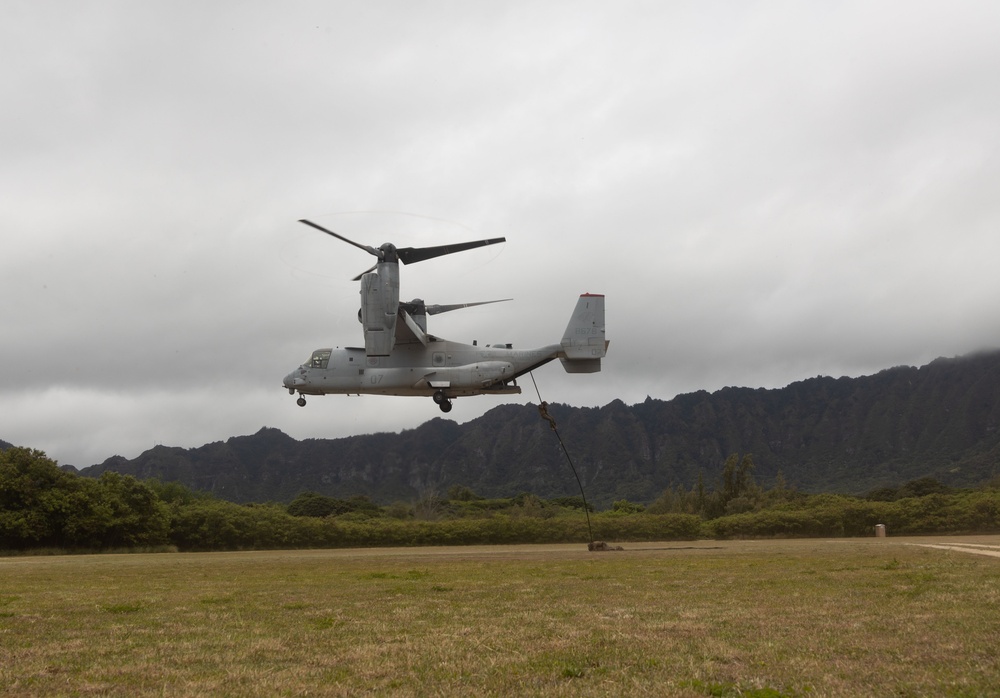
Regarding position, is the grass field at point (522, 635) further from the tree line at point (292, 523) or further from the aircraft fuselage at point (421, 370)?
the tree line at point (292, 523)

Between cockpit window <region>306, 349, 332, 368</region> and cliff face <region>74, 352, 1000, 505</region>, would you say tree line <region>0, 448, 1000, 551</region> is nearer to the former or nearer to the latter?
cockpit window <region>306, 349, 332, 368</region>

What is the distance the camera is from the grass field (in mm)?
8891

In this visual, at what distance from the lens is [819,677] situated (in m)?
8.87

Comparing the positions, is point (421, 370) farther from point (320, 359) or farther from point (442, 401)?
point (320, 359)

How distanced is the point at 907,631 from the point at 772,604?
12.0 ft

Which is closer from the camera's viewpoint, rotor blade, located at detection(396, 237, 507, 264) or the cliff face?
rotor blade, located at detection(396, 237, 507, 264)

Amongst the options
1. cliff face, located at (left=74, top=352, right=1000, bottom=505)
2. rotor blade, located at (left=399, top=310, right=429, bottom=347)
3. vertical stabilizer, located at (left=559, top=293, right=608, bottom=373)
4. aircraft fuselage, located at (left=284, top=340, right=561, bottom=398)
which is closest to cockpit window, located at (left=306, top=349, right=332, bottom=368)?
aircraft fuselage, located at (left=284, top=340, right=561, bottom=398)

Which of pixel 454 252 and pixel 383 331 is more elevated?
pixel 454 252

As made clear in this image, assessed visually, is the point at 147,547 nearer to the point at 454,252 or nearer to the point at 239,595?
the point at 454,252

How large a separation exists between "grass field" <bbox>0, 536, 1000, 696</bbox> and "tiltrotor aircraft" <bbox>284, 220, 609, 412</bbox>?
14471 mm

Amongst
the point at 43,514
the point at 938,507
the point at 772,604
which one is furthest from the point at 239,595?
the point at 938,507

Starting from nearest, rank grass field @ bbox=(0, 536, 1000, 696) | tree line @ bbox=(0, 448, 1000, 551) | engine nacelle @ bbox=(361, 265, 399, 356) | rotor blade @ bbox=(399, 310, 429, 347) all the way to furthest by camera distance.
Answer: grass field @ bbox=(0, 536, 1000, 696)
engine nacelle @ bbox=(361, 265, 399, 356)
rotor blade @ bbox=(399, 310, 429, 347)
tree line @ bbox=(0, 448, 1000, 551)

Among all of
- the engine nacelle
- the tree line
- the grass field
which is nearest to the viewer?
the grass field

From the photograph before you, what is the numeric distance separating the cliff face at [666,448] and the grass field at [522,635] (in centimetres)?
7373
